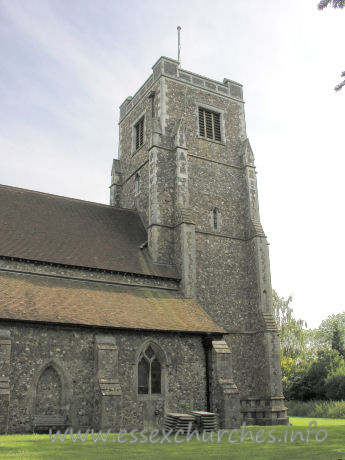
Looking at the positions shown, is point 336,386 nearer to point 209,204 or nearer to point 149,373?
point 209,204

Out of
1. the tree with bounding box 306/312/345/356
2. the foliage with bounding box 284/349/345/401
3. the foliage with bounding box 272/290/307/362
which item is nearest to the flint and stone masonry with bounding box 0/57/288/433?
the foliage with bounding box 284/349/345/401

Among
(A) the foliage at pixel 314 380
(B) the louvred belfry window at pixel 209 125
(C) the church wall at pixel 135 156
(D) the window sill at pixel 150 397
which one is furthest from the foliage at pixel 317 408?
(B) the louvred belfry window at pixel 209 125

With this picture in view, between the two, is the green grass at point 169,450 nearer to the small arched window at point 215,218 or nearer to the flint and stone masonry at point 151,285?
the flint and stone masonry at point 151,285

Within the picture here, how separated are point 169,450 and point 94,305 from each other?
27.5 ft

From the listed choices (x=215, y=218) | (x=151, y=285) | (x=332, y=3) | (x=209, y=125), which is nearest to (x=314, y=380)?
(x=215, y=218)

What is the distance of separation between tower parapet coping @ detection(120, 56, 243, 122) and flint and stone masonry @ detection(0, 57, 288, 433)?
94 mm

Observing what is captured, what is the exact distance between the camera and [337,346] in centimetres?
3850

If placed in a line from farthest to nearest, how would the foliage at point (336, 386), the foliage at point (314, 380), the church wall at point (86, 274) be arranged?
the foliage at point (314, 380) < the foliage at point (336, 386) < the church wall at point (86, 274)

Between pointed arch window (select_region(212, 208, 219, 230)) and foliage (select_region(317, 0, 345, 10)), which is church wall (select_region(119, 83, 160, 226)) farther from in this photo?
foliage (select_region(317, 0, 345, 10))

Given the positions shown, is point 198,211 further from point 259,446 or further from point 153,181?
point 259,446

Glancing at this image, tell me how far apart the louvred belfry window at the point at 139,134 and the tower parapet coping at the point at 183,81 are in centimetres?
172

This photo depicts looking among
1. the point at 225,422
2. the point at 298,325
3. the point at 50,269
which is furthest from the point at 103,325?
the point at 298,325

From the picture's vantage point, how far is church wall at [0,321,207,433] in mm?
15133

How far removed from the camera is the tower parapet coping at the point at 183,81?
1061 inches
